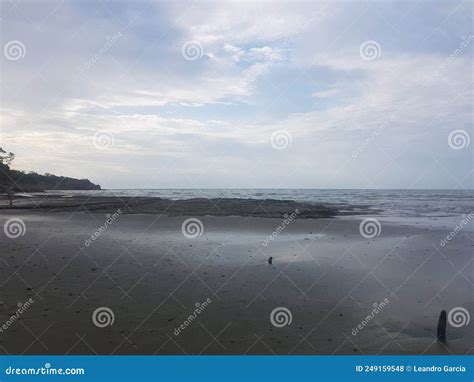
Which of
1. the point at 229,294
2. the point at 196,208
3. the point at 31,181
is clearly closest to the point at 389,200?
the point at 196,208

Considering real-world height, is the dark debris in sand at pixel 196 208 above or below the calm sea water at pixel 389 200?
below

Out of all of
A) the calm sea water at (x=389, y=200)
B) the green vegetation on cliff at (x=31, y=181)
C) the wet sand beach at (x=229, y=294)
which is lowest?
the green vegetation on cliff at (x=31, y=181)

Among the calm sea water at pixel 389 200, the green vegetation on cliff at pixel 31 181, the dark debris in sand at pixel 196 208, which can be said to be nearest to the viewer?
the dark debris in sand at pixel 196 208

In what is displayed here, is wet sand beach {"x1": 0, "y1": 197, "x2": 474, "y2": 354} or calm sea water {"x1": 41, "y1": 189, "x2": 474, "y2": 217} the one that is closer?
wet sand beach {"x1": 0, "y1": 197, "x2": 474, "y2": 354}

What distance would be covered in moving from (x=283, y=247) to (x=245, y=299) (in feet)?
25.7

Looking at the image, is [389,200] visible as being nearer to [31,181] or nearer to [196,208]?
[196,208]

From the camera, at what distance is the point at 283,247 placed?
1788 centimetres

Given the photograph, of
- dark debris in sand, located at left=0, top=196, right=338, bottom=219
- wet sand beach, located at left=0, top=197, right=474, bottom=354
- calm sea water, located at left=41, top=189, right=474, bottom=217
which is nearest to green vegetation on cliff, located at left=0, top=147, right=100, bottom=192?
calm sea water, located at left=41, top=189, right=474, bottom=217

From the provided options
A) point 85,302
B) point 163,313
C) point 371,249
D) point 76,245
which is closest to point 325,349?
point 163,313

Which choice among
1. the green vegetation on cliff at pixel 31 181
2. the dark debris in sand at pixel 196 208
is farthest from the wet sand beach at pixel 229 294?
the green vegetation on cliff at pixel 31 181

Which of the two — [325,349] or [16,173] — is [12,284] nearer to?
[325,349]

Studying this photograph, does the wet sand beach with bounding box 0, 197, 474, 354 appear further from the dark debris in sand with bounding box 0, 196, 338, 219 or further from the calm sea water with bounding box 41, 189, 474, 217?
the calm sea water with bounding box 41, 189, 474, 217

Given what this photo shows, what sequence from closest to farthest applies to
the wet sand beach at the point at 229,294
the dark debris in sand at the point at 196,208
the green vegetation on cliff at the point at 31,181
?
the wet sand beach at the point at 229,294, the dark debris in sand at the point at 196,208, the green vegetation on cliff at the point at 31,181

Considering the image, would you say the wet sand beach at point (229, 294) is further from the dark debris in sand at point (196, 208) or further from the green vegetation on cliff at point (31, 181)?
the green vegetation on cliff at point (31, 181)
